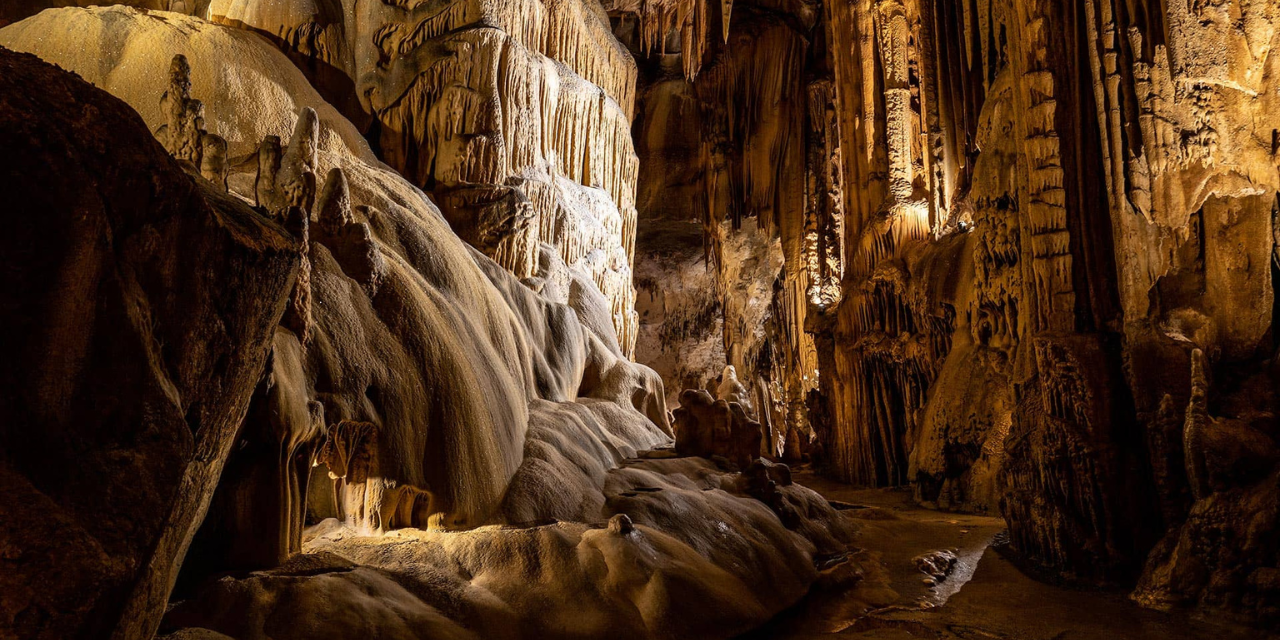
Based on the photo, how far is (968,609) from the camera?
246 inches

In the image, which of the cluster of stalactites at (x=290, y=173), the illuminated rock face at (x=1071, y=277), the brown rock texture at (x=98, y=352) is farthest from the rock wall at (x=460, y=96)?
the brown rock texture at (x=98, y=352)

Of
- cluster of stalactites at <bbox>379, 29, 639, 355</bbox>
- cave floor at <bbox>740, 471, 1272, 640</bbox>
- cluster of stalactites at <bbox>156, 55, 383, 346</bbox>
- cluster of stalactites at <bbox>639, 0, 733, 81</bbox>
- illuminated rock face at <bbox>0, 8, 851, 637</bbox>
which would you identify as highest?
cluster of stalactites at <bbox>639, 0, 733, 81</bbox>

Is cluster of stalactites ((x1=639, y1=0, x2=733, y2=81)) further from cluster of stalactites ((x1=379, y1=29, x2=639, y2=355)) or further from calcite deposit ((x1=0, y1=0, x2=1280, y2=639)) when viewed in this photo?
cluster of stalactites ((x1=379, y1=29, x2=639, y2=355))

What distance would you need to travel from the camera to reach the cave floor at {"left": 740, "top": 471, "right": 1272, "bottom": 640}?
18.0 feet

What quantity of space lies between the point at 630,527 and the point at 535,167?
891cm

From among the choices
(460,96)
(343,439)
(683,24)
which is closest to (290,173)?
(343,439)

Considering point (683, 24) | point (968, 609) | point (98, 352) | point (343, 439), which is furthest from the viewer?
point (683, 24)

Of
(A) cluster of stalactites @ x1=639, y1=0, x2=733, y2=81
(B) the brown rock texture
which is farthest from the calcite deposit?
(A) cluster of stalactites @ x1=639, y1=0, x2=733, y2=81

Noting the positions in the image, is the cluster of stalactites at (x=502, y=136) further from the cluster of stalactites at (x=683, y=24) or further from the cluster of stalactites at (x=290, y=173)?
the cluster of stalactites at (x=290, y=173)

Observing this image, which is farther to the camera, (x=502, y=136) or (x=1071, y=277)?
(x=502, y=136)

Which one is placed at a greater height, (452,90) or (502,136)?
(452,90)

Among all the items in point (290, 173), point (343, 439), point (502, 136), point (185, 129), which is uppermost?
point (502, 136)

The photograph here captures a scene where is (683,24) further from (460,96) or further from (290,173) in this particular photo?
(290,173)

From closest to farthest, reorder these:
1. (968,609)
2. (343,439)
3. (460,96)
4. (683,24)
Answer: (343,439) < (968,609) < (460,96) < (683,24)
